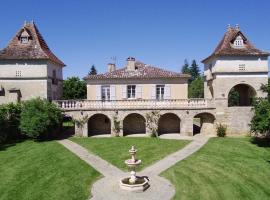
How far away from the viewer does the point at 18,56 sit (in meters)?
36.5

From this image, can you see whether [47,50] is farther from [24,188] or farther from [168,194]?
[168,194]

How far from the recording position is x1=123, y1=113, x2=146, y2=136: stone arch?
37625 millimetres

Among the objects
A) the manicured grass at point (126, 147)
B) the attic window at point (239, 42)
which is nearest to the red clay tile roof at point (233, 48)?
the attic window at point (239, 42)

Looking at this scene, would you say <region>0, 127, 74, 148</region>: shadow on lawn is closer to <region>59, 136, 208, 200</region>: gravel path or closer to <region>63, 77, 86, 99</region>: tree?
<region>59, 136, 208, 200</region>: gravel path

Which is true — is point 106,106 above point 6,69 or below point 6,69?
below

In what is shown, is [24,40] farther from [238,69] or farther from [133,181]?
[133,181]

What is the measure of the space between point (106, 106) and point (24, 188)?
16.9m

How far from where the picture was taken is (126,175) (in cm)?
2123

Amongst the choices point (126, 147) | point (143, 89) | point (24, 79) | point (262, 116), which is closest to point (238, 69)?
point (262, 116)

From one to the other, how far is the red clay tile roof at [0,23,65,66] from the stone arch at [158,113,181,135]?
1564cm

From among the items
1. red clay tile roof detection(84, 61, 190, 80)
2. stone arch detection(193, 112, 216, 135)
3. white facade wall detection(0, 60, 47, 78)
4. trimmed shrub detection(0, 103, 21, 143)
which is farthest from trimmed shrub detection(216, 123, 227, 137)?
trimmed shrub detection(0, 103, 21, 143)

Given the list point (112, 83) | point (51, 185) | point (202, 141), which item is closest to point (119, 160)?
point (51, 185)

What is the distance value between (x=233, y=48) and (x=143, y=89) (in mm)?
11849

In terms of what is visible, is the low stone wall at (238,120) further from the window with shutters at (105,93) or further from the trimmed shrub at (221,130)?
the window with shutters at (105,93)
